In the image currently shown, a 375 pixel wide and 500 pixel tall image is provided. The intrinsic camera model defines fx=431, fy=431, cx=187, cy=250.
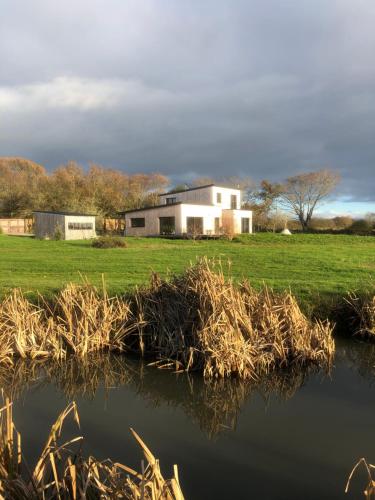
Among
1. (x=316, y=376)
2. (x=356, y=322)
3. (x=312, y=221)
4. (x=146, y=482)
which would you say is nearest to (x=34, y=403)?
(x=146, y=482)

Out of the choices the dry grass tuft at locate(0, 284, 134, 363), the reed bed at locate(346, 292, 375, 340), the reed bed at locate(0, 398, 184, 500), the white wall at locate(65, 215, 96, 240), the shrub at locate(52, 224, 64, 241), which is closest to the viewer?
the reed bed at locate(0, 398, 184, 500)

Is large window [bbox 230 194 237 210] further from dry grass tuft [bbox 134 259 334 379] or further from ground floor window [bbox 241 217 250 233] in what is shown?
dry grass tuft [bbox 134 259 334 379]

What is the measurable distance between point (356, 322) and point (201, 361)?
4202mm

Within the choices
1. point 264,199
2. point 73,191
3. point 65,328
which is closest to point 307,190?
point 264,199

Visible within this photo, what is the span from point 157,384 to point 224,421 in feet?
5.66

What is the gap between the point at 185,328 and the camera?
→ 851 cm

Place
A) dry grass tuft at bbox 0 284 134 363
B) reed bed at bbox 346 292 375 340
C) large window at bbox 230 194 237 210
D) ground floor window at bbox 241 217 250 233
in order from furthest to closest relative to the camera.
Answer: large window at bbox 230 194 237 210 → ground floor window at bbox 241 217 250 233 → reed bed at bbox 346 292 375 340 → dry grass tuft at bbox 0 284 134 363

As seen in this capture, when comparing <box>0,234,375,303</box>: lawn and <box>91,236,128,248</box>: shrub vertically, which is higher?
<box>91,236,128,248</box>: shrub

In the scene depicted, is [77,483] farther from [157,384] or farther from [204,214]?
[204,214]

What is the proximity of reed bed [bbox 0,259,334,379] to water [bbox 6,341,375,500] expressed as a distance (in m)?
0.37

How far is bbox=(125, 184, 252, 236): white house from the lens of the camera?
126ft

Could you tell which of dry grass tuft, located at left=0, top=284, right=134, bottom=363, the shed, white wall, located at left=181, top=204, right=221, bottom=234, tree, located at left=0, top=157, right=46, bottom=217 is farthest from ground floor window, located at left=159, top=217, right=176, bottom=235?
dry grass tuft, located at left=0, top=284, right=134, bottom=363

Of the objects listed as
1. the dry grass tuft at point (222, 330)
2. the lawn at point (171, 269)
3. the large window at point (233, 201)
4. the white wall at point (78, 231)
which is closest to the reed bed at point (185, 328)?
the dry grass tuft at point (222, 330)

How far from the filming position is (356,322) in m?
10.1
